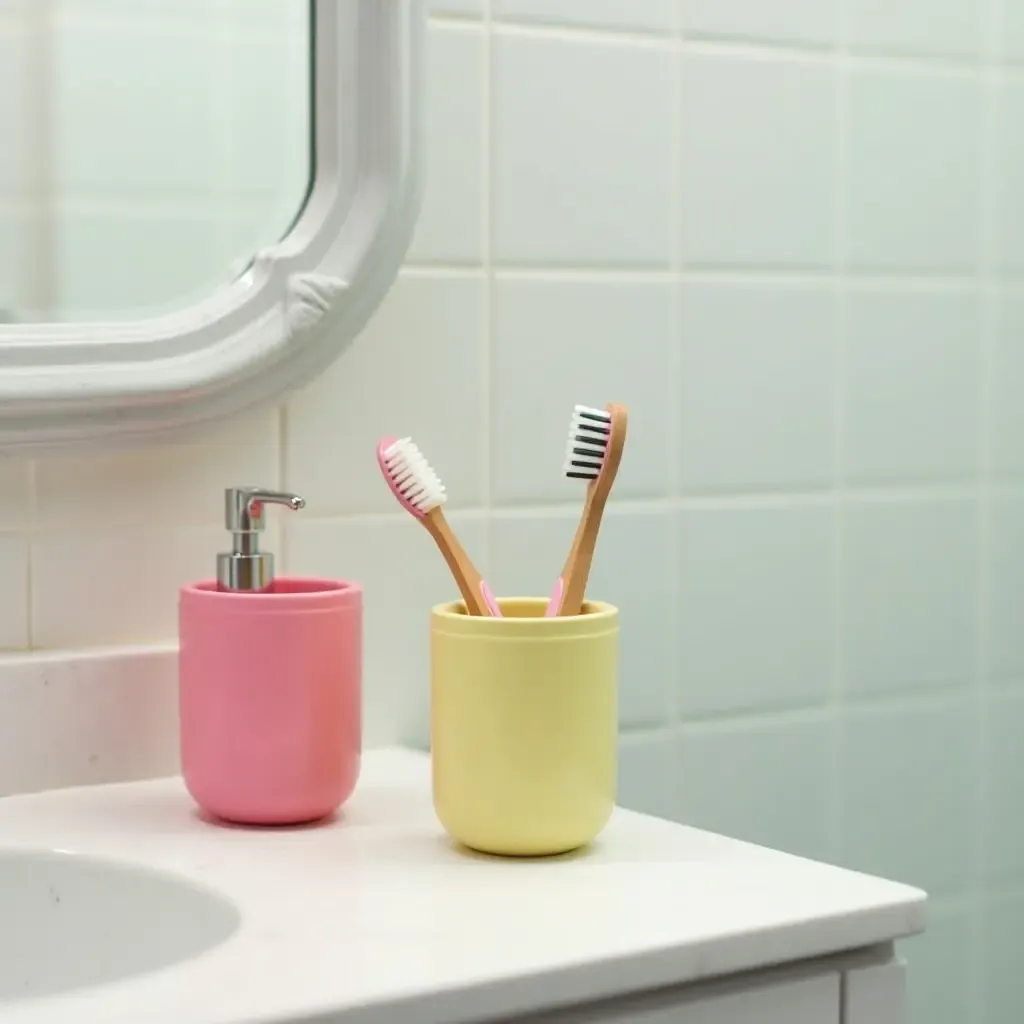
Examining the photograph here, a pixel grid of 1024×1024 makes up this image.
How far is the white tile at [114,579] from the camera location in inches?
33.9

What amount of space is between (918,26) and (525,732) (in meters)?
0.66

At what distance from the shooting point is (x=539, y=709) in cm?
71

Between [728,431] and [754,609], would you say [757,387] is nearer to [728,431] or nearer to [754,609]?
[728,431]

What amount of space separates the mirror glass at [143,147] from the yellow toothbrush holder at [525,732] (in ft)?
0.93

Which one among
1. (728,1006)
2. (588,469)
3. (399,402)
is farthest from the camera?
(399,402)

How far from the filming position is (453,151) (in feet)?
3.14

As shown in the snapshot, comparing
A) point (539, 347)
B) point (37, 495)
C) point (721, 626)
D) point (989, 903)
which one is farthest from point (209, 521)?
point (989, 903)

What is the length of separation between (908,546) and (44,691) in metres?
0.60

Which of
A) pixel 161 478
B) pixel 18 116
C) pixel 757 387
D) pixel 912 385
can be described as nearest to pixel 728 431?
pixel 757 387

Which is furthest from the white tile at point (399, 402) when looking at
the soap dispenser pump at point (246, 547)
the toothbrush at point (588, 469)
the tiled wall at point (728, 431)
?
the toothbrush at point (588, 469)

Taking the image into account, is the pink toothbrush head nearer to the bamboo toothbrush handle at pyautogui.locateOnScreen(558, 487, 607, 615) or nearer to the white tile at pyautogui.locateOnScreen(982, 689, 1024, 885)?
the bamboo toothbrush handle at pyautogui.locateOnScreen(558, 487, 607, 615)

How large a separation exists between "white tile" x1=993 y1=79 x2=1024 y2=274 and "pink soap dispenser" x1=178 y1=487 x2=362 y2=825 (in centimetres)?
62

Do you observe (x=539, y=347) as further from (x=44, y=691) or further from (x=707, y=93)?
(x=44, y=691)

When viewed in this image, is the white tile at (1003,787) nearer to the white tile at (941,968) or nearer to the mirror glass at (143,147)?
A: the white tile at (941,968)
